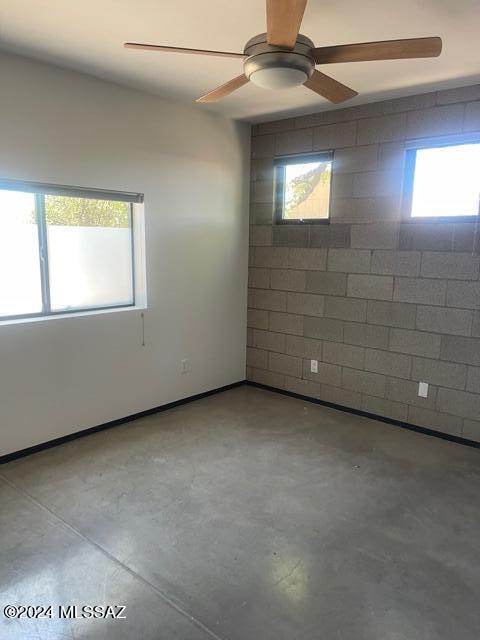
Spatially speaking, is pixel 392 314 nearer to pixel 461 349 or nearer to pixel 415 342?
pixel 415 342

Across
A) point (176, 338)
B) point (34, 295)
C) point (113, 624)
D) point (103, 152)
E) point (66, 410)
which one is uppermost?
point (103, 152)

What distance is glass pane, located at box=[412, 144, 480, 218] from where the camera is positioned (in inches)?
127

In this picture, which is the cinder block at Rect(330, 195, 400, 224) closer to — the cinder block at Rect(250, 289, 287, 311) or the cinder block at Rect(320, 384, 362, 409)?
the cinder block at Rect(250, 289, 287, 311)

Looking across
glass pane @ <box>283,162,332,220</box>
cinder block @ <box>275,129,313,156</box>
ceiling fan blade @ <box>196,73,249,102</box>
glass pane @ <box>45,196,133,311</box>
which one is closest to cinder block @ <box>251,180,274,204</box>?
glass pane @ <box>283,162,332,220</box>

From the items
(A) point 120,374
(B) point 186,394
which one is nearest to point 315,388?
(B) point 186,394

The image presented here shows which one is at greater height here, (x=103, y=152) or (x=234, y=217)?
(x=103, y=152)

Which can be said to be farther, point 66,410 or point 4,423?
point 66,410

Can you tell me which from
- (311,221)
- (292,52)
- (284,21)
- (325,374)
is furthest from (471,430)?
(284,21)

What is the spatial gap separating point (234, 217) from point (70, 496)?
9.44ft

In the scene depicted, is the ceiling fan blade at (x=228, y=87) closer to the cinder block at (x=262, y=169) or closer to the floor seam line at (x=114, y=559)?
the cinder block at (x=262, y=169)

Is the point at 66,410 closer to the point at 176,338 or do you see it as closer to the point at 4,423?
the point at 4,423

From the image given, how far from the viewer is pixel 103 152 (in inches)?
128

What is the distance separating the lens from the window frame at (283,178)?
3.97 meters

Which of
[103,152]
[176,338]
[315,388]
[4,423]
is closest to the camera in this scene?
[4,423]
